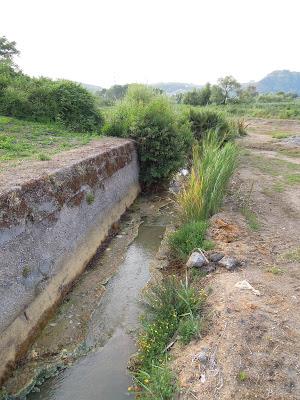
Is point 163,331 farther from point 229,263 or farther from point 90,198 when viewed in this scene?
point 90,198

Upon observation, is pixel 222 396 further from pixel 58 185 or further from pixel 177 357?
pixel 58 185

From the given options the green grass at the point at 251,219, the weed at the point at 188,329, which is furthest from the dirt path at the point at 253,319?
the weed at the point at 188,329

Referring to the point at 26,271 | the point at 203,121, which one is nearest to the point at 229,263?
the point at 26,271

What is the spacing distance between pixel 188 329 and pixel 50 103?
11.5 meters

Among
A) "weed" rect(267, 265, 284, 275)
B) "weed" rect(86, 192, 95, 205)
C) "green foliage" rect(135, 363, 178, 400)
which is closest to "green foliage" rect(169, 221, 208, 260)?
"weed" rect(267, 265, 284, 275)

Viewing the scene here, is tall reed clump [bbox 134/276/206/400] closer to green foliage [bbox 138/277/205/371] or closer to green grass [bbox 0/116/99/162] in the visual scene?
green foliage [bbox 138/277/205/371]

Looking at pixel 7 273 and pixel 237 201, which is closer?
pixel 7 273

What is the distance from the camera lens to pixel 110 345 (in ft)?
16.4

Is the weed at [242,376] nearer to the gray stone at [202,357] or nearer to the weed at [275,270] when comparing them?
the gray stone at [202,357]

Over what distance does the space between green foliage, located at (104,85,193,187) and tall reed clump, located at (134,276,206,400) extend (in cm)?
645

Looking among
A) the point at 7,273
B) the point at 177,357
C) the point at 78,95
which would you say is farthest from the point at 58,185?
the point at 78,95

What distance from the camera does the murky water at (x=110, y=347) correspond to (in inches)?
167

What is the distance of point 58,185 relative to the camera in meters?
6.39

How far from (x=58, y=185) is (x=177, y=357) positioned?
3.48 metres
